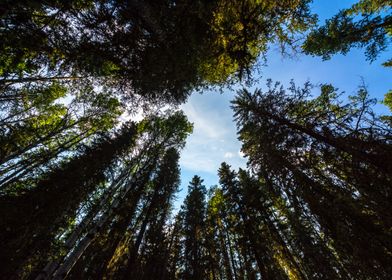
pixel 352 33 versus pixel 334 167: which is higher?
pixel 352 33

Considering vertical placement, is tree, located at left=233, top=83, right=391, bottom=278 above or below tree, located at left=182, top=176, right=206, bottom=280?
below

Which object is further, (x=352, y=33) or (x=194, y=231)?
(x=194, y=231)

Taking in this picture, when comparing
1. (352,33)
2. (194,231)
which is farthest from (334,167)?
(194,231)

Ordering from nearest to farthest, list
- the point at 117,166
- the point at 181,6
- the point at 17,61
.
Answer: the point at 181,6 < the point at 17,61 < the point at 117,166

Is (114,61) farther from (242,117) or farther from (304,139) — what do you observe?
(304,139)

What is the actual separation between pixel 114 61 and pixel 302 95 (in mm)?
7379

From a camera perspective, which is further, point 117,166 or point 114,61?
point 117,166

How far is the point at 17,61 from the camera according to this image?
251 inches

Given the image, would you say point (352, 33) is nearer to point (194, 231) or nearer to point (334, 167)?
point (334, 167)

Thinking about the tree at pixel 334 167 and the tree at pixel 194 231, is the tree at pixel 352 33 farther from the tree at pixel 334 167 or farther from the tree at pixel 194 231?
the tree at pixel 194 231

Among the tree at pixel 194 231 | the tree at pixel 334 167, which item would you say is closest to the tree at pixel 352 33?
the tree at pixel 334 167

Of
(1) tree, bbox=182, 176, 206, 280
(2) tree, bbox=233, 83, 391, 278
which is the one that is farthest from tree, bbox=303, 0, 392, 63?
(1) tree, bbox=182, 176, 206, 280

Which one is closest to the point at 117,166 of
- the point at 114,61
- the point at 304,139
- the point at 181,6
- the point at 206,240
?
the point at 114,61

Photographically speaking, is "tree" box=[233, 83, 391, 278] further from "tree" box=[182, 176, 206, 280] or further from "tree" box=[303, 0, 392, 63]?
"tree" box=[182, 176, 206, 280]
